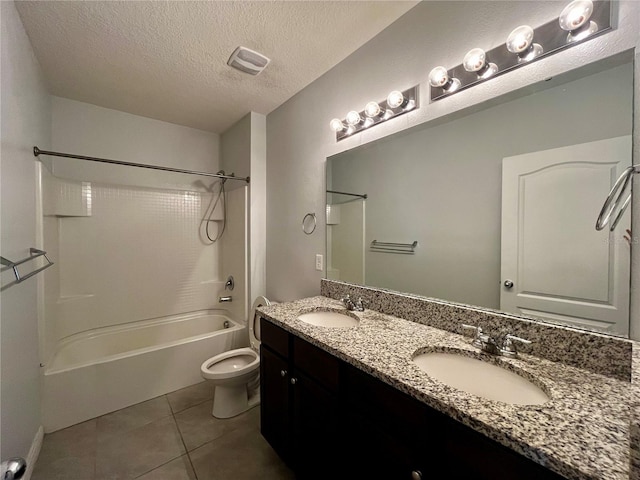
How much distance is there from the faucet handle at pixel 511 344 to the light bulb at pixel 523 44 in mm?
1081

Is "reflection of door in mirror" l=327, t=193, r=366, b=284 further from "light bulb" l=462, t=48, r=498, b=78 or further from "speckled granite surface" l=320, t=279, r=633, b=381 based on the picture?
"light bulb" l=462, t=48, r=498, b=78

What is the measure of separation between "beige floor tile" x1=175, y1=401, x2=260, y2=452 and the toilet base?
3 cm

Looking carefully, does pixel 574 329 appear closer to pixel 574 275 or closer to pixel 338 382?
pixel 574 275

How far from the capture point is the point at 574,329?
0.90m

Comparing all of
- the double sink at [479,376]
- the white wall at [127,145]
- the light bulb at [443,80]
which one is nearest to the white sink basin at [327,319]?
the double sink at [479,376]

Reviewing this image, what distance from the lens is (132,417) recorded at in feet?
6.35

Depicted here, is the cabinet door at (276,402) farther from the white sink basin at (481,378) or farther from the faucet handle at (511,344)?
the faucet handle at (511,344)

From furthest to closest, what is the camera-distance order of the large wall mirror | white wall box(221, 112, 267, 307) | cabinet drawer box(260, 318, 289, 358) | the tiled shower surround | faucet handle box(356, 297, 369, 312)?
white wall box(221, 112, 267, 307)
the tiled shower surround
faucet handle box(356, 297, 369, 312)
cabinet drawer box(260, 318, 289, 358)
the large wall mirror

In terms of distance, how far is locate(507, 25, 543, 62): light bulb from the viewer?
0.99 m

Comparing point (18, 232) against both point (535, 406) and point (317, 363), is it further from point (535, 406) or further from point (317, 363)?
point (535, 406)

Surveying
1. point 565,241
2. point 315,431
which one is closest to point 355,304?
point 315,431

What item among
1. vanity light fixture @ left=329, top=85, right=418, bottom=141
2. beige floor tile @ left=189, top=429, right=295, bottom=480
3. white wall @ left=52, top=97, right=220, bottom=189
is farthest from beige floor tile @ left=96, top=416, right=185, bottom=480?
vanity light fixture @ left=329, top=85, right=418, bottom=141

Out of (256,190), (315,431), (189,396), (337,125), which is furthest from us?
(256,190)

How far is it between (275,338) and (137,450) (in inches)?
47.8
